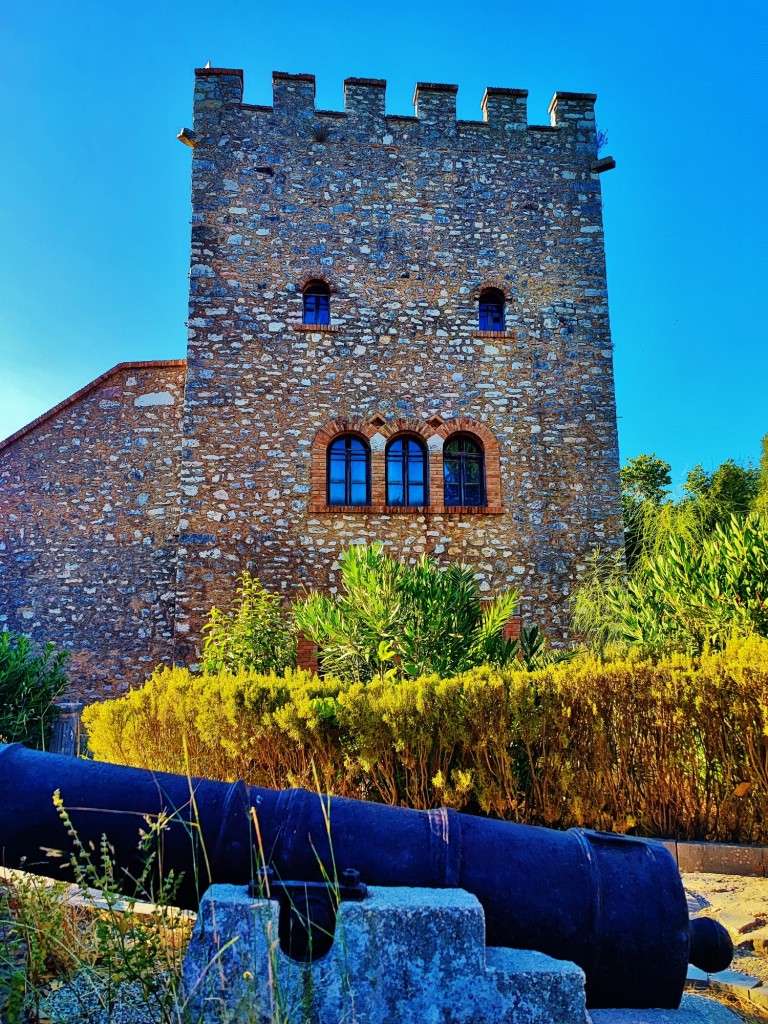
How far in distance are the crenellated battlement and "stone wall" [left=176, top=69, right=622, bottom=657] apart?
0.11ft

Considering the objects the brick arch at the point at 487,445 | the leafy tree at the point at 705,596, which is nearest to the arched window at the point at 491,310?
the brick arch at the point at 487,445

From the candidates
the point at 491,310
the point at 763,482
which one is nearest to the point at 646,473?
the point at 763,482

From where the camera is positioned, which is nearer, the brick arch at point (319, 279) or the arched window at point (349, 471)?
the arched window at point (349, 471)

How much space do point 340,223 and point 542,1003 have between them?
11204 mm

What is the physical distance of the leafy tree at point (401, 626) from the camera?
25.1 ft

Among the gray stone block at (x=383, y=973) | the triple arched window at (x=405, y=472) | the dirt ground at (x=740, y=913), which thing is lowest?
the dirt ground at (x=740, y=913)

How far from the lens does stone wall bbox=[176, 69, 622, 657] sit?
1099 cm

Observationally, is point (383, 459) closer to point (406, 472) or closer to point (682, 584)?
point (406, 472)

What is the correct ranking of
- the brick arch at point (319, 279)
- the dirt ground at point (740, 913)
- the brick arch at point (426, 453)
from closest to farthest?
the dirt ground at point (740, 913)
the brick arch at point (426, 453)
the brick arch at point (319, 279)

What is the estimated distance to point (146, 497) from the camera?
1130cm

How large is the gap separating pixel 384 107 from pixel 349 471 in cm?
589

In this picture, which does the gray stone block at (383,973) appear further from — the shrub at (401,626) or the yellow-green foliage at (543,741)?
the shrub at (401,626)

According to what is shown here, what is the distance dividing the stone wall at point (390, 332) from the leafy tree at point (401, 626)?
8.87 ft

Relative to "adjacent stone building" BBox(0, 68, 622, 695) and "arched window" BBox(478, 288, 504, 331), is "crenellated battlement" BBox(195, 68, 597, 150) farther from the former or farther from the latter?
"arched window" BBox(478, 288, 504, 331)
